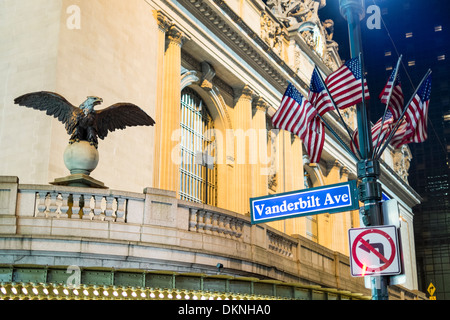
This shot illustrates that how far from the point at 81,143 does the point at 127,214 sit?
7.12 ft

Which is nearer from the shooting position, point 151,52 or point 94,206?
point 94,206

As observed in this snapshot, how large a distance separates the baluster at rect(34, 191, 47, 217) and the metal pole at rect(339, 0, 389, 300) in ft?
24.4

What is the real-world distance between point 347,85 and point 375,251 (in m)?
5.24

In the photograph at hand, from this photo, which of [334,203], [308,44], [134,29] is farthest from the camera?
[308,44]

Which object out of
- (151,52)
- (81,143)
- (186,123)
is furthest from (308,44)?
(81,143)

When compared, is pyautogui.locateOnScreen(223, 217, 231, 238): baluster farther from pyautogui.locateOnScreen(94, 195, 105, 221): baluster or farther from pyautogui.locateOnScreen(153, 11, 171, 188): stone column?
pyautogui.locateOnScreen(153, 11, 171, 188): stone column

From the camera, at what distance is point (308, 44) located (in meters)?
47.0

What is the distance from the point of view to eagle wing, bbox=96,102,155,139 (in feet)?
57.8

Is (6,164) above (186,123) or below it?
below

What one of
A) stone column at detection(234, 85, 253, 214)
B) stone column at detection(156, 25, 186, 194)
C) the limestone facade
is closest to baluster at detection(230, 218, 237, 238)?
the limestone facade
